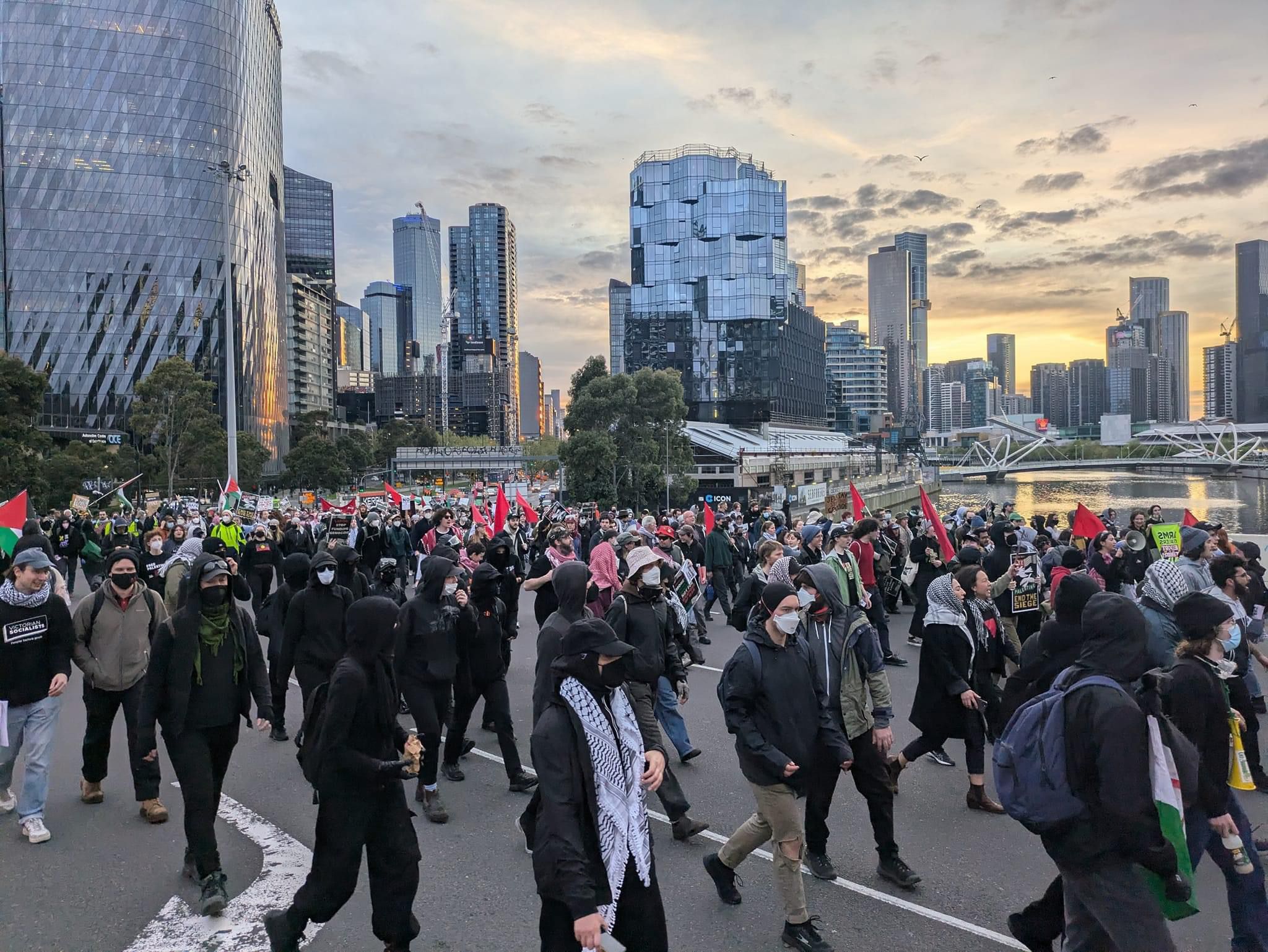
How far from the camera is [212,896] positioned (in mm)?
4457

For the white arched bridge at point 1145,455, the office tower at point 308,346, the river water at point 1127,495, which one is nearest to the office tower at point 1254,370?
the white arched bridge at point 1145,455

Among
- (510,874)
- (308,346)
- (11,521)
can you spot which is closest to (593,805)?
(510,874)

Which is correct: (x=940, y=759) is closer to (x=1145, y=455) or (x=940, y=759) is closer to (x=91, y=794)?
(x=91, y=794)

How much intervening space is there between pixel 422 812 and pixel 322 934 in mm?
1601

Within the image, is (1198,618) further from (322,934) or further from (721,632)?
(721,632)

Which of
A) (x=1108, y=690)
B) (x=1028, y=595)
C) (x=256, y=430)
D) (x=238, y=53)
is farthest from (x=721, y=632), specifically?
(x=238, y=53)

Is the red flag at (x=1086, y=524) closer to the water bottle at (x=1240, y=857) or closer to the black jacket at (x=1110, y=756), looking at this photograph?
the water bottle at (x=1240, y=857)

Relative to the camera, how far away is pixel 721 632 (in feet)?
43.5

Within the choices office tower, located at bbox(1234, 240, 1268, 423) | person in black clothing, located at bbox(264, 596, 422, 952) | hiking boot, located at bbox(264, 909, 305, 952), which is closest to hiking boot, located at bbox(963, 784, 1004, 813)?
person in black clothing, located at bbox(264, 596, 422, 952)

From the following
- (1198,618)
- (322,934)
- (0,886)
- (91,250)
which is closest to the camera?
(1198,618)

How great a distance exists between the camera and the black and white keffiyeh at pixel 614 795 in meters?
2.90

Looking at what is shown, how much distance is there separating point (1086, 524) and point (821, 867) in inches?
368

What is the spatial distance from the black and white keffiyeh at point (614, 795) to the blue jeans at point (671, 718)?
3760 mm

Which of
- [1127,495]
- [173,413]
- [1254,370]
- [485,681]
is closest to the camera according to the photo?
[485,681]
